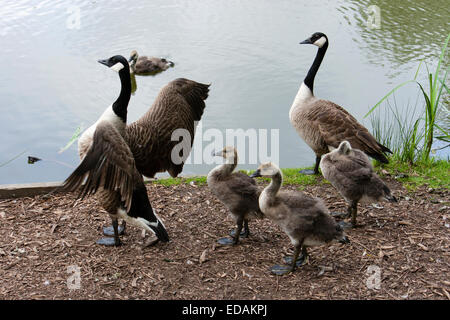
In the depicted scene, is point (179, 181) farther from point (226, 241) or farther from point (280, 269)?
point (280, 269)

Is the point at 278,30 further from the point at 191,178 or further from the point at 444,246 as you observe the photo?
the point at 444,246

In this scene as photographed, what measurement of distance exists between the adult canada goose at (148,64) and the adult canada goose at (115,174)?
189 inches

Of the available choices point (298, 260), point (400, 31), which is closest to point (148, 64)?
point (298, 260)

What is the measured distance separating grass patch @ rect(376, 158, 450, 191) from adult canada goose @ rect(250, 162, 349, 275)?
7.91ft

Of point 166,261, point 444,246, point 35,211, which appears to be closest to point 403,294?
point 444,246

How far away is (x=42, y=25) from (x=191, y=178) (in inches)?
313

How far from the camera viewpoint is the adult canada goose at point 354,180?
498cm

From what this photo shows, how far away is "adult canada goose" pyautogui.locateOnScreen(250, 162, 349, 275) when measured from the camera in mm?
4316

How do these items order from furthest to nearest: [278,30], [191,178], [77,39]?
1. [278,30]
2. [77,39]
3. [191,178]

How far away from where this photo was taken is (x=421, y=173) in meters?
6.59

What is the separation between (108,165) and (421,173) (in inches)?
188

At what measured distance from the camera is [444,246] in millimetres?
4891

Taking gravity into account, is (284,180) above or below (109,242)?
below

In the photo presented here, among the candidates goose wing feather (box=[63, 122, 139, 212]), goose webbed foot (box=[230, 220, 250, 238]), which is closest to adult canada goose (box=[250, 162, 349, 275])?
goose webbed foot (box=[230, 220, 250, 238])
